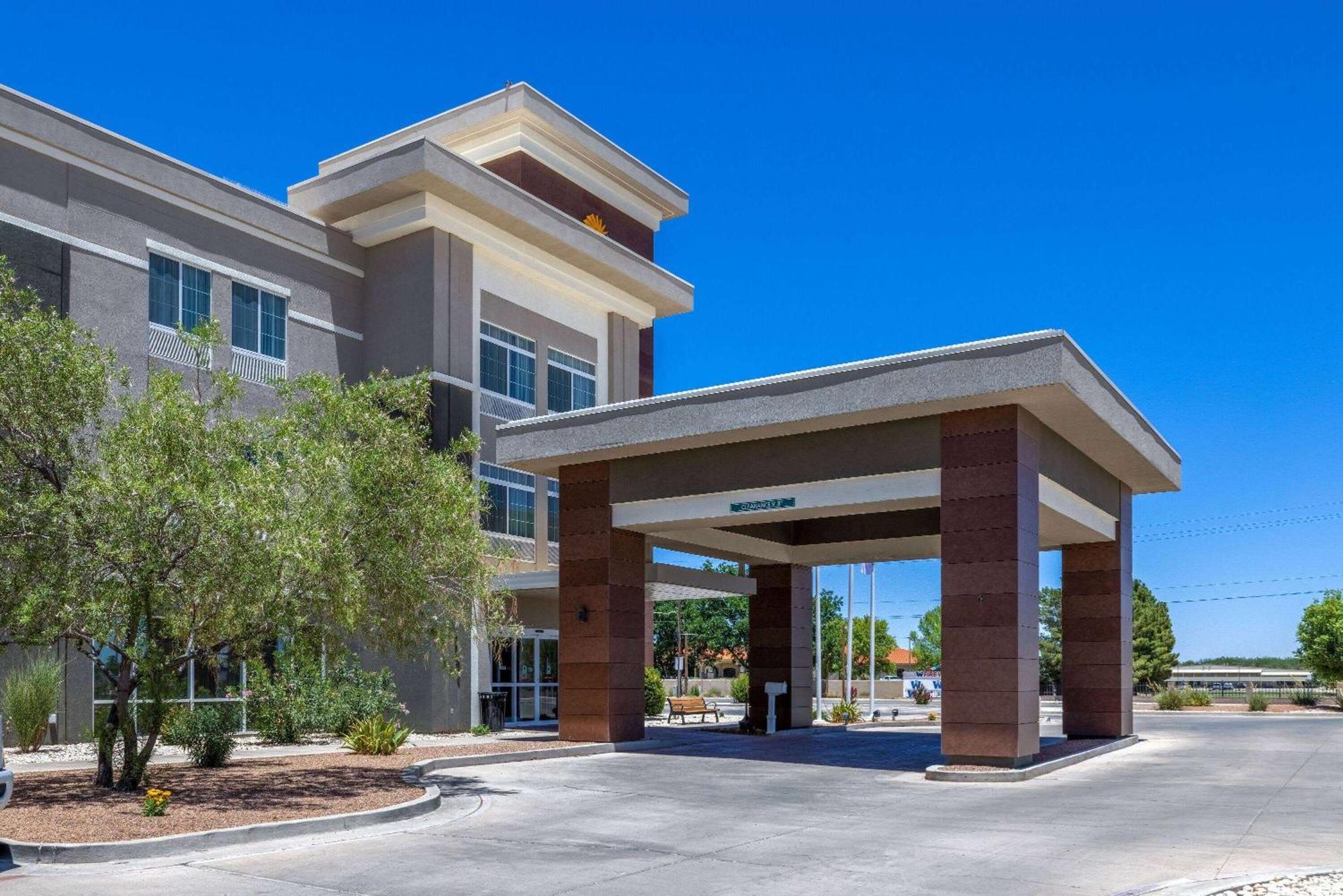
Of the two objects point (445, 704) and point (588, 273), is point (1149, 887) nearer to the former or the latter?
point (445, 704)

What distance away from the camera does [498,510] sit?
1326 inches

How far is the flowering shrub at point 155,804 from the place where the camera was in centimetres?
1359

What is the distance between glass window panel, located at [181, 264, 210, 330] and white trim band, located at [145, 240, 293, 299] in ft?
0.59

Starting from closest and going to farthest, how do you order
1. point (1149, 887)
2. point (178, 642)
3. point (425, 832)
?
point (1149, 887)
point (425, 832)
point (178, 642)

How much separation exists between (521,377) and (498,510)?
4.05 m

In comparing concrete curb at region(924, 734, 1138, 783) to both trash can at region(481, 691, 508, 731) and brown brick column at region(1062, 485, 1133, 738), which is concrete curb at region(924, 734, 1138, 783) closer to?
brown brick column at region(1062, 485, 1133, 738)

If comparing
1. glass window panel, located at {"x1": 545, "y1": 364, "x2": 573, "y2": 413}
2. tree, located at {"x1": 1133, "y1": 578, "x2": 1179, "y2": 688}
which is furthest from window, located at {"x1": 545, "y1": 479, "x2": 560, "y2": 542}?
tree, located at {"x1": 1133, "y1": 578, "x2": 1179, "y2": 688}

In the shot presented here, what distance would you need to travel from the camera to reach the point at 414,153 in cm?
3028

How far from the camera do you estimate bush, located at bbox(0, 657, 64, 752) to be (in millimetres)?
22938

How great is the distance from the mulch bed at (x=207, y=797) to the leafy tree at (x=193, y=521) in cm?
92

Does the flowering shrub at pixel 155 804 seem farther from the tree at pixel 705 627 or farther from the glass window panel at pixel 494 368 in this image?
the tree at pixel 705 627

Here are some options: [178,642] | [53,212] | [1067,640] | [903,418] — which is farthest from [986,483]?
[53,212]

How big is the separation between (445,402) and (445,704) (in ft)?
24.6

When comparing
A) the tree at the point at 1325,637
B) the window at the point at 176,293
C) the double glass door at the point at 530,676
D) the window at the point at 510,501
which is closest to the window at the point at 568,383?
the window at the point at 510,501
